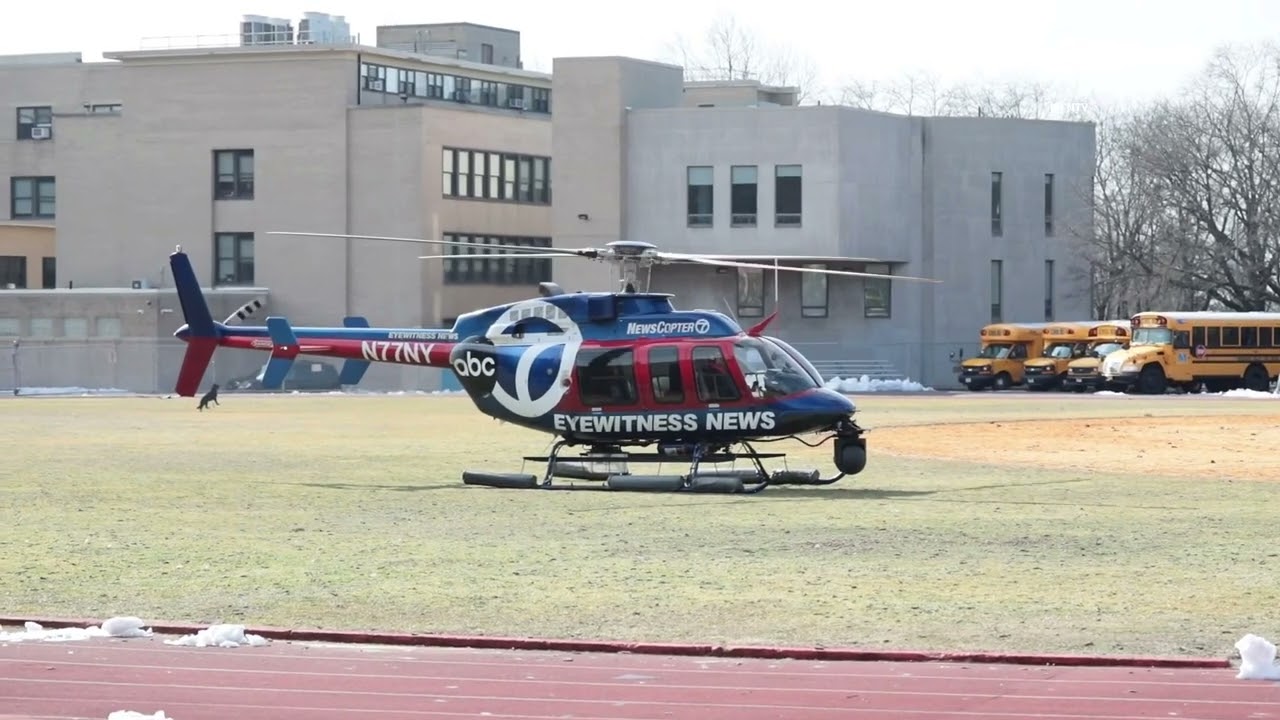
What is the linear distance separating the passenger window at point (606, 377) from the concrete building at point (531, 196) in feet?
162

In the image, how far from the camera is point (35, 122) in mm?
94875

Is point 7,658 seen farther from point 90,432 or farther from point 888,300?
point 888,300

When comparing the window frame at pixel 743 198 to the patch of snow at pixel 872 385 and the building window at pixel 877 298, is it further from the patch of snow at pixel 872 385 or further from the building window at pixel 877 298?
the patch of snow at pixel 872 385

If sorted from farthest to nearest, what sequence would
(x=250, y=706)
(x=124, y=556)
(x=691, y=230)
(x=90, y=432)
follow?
1. (x=691, y=230)
2. (x=90, y=432)
3. (x=124, y=556)
4. (x=250, y=706)

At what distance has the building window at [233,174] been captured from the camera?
83.9m

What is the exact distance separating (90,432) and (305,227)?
126ft

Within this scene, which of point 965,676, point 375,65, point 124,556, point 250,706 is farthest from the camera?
point 375,65

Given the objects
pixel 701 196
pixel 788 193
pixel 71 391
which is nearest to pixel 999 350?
pixel 788 193

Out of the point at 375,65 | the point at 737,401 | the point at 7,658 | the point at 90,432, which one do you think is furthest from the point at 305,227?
the point at 7,658

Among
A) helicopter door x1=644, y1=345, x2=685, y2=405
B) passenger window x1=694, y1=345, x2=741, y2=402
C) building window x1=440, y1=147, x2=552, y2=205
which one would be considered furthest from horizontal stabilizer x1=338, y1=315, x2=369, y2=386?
building window x1=440, y1=147, x2=552, y2=205

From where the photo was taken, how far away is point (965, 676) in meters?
13.0

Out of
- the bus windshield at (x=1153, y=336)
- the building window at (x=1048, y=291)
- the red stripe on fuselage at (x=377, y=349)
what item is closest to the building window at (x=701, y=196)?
the building window at (x=1048, y=291)

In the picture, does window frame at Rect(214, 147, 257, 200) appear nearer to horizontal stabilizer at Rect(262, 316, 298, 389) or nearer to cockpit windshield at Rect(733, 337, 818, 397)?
horizontal stabilizer at Rect(262, 316, 298, 389)

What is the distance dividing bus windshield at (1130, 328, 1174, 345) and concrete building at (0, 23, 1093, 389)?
39.6 ft
